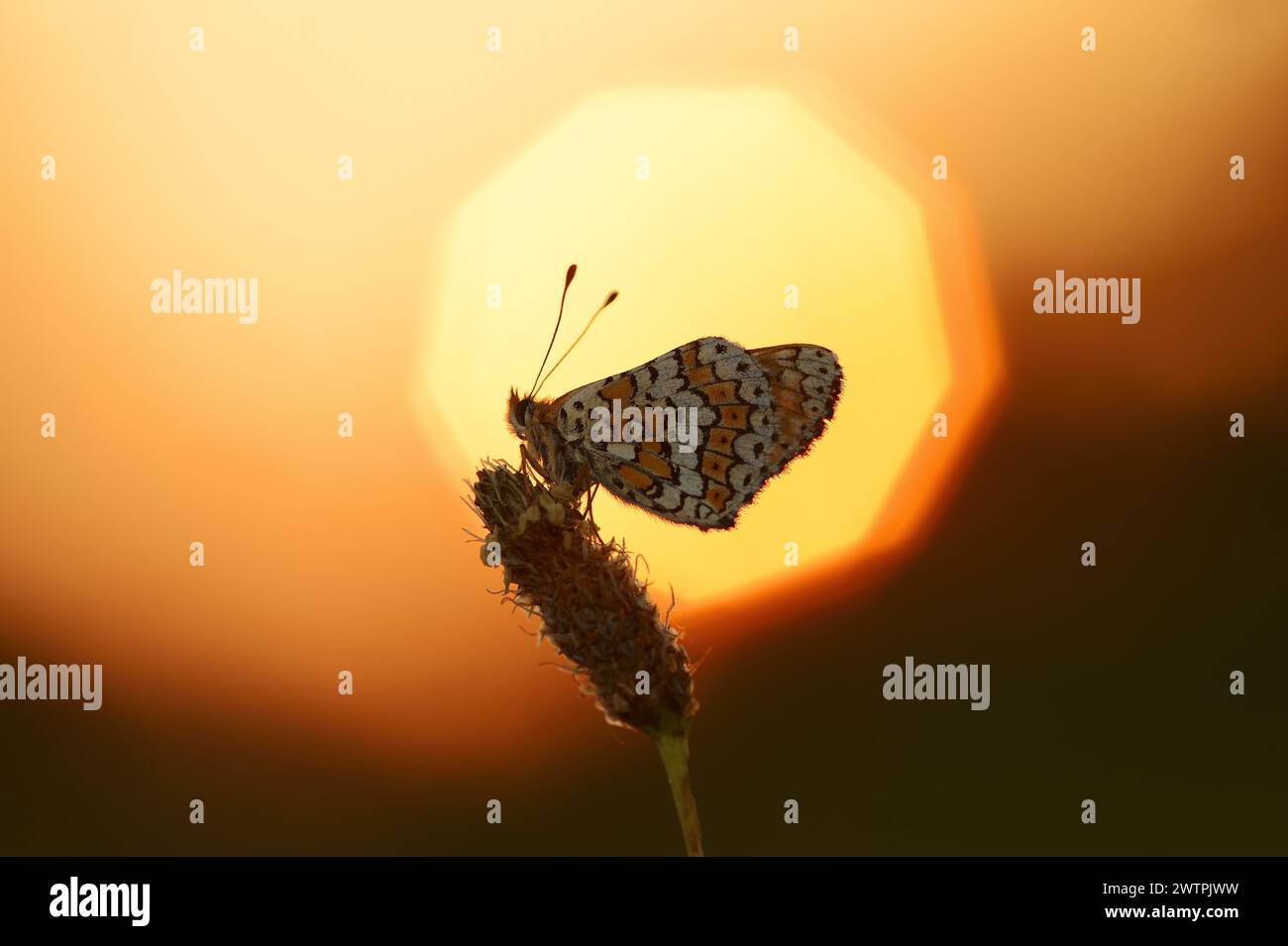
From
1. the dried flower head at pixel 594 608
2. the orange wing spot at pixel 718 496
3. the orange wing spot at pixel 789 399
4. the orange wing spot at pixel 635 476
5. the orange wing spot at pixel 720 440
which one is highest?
the orange wing spot at pixel 789 399

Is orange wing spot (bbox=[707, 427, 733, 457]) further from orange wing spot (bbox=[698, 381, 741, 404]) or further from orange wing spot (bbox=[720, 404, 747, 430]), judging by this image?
orange wing spot (bbox=[698, 381, 741, 404])

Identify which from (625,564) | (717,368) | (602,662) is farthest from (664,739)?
(717,368)

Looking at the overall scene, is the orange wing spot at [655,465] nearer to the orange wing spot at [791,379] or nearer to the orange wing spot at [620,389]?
the orange wing spot at [620,389]

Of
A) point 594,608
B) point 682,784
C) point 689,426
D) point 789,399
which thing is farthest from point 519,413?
point 682,784

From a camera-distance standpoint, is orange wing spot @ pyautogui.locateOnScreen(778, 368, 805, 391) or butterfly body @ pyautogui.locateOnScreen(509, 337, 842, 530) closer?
butterfly body @ pyautogui.locateOnScreen(509, 337, 842, 530)

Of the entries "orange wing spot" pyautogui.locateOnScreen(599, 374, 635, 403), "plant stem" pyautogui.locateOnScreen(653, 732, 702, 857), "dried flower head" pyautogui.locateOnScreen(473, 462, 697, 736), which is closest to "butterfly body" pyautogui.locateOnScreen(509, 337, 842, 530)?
"orange wing spot" pyautogui.locateOnScreen(599, 374, 635, 403)

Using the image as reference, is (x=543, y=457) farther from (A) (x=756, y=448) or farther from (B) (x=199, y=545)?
(B) (x=199, y=545)

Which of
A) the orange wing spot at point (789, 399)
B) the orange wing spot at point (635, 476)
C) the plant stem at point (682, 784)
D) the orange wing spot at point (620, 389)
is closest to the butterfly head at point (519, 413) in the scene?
the orange wing spot at point (620, 389)
